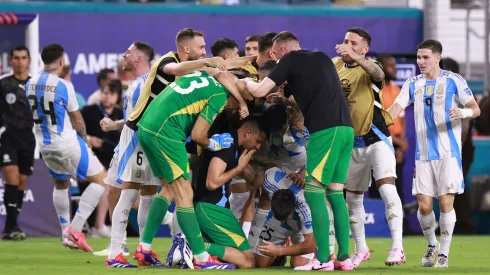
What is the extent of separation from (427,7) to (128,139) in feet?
28.9

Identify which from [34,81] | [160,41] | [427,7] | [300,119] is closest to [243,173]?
[300,119]

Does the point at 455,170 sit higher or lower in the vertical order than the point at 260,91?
lower

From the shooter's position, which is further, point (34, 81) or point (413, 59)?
point (413, 59)

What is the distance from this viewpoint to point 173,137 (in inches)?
422

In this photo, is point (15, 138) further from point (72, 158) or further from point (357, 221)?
point (357, 221)

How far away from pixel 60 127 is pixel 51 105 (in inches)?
11.5

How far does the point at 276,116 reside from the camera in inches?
454

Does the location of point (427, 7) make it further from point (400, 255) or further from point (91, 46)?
point (400, 255)

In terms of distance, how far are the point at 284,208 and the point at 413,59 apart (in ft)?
25.7

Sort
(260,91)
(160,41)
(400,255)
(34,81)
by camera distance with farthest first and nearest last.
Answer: (160,41) < (34,81) < (400,255) < (260,91)

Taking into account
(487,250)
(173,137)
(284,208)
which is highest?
(173,137)

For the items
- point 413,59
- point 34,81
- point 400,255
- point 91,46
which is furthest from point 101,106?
point 400,255

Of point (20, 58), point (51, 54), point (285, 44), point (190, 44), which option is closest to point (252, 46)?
point (190, 44)

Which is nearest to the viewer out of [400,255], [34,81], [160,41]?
[400,255]
